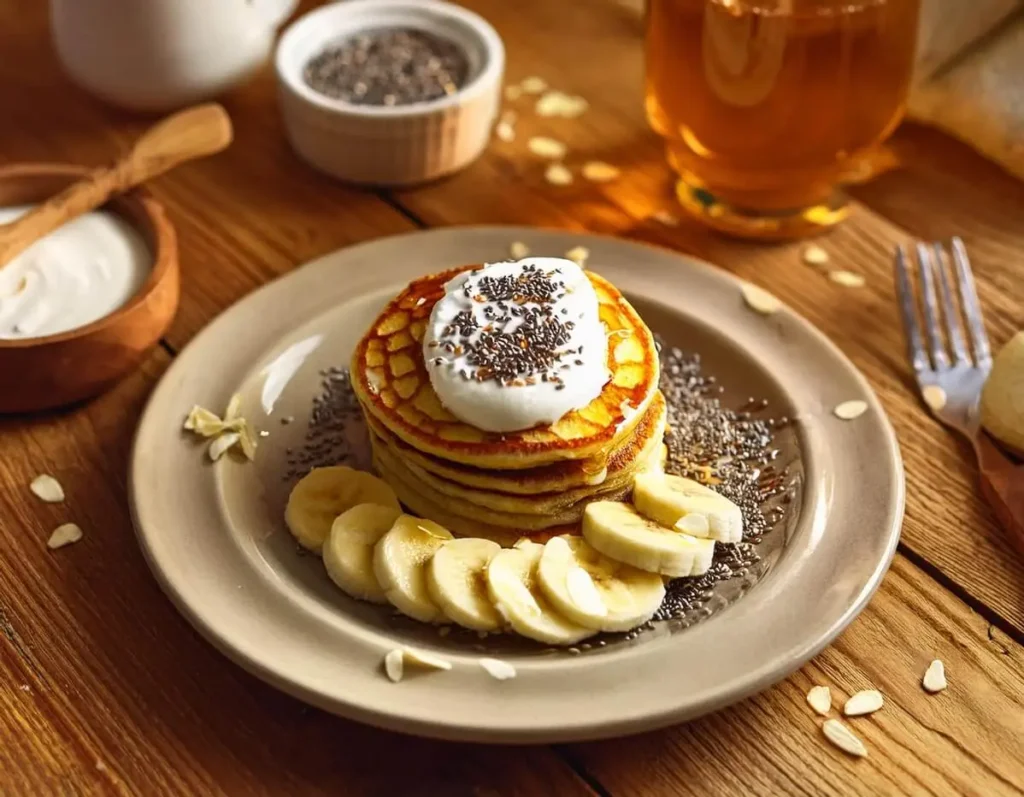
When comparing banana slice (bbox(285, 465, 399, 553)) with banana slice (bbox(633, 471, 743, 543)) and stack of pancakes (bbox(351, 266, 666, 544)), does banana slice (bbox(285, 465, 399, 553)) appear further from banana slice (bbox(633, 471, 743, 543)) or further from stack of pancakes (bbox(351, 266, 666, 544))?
banana slice (bbox(633, 471, 743, 543))

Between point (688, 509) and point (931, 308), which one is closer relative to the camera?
point (688, 509)

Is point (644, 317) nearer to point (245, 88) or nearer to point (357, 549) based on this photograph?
point (357, 549)

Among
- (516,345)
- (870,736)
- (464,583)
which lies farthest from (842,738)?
(516,345)

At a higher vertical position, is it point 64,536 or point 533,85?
point 533,85

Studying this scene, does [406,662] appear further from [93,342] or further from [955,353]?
[955,353]

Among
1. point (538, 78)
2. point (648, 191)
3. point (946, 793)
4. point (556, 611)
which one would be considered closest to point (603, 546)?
point (556, 611)

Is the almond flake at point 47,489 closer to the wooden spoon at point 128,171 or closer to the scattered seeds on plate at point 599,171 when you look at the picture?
the wooden spoon at point 128,171

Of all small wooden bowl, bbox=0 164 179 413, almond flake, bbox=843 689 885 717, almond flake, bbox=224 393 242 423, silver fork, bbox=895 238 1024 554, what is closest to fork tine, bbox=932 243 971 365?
silver fork, bbox=895 238 1024 554
